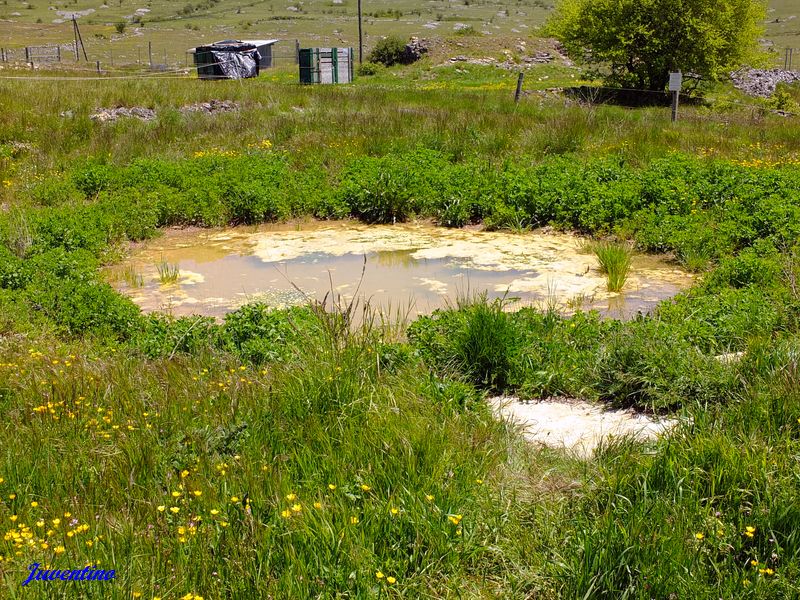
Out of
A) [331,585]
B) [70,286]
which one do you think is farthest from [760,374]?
[70,286]

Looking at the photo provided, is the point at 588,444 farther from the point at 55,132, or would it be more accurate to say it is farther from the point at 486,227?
the point at 55,132

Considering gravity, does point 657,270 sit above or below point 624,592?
below

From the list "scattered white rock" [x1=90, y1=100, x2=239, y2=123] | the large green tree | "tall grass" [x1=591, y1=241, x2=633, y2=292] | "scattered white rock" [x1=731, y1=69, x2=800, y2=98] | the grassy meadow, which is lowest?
"scattered white rock" [x1=731, y1=69, x2=800, y2=98]

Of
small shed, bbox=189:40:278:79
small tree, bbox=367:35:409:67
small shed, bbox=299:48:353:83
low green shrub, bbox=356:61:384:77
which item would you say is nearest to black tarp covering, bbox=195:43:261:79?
small shed, bbox=189:40:278:79

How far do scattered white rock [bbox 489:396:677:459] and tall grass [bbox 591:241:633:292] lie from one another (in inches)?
123

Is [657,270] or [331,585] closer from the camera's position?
[331,585]

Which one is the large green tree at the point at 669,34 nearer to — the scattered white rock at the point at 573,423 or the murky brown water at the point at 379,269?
the murky brown water at the point at 379,269

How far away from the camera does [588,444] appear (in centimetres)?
468

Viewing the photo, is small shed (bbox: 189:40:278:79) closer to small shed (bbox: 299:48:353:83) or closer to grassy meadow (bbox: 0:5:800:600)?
small shed (bbox: 299:48:353:83)

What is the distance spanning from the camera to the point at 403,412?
450cm

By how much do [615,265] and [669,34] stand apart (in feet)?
71.6

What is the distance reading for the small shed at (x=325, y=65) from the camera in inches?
1355

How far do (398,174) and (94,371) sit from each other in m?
6.94

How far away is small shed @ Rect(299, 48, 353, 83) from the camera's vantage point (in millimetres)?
34406
